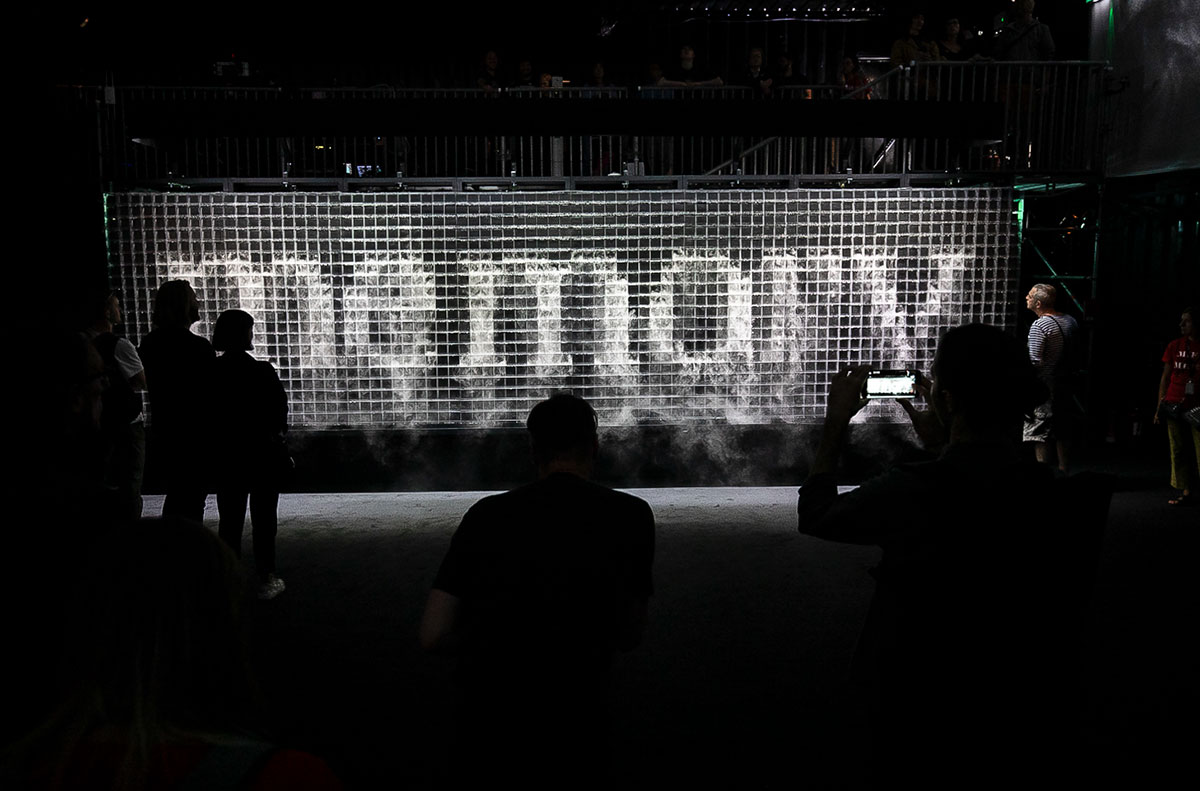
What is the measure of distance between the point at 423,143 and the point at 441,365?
2347 mm

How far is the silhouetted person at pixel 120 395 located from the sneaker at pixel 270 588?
1203mm

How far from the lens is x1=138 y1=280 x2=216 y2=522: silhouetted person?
5609 mm

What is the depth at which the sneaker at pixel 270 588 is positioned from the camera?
600cm

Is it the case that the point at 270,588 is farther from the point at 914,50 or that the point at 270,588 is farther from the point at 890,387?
the point at 914,50

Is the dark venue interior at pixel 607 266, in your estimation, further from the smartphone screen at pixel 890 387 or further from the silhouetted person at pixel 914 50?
the smartphone screen at pixel 890 387

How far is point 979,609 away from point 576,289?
21.6 feet

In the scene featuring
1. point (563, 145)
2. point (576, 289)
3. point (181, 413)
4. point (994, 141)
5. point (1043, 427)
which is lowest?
point (1043, 427)

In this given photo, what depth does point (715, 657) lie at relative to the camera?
5.07 m

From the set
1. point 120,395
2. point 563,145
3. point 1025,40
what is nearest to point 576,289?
point 563,145

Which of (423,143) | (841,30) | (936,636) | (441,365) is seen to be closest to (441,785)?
(936,636)

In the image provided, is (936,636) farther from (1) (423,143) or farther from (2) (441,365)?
(1) (423,143)

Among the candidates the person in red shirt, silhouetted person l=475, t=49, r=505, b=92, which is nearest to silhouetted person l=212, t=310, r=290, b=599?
silhouetted person l=475, t=49, r=505, b=92

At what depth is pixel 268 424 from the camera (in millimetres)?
5844

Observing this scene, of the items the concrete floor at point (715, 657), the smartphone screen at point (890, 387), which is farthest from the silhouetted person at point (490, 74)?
the smartphone screen at point (890, 387)
